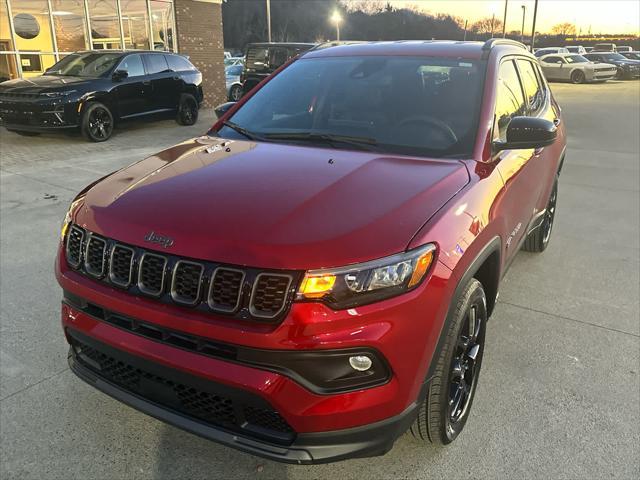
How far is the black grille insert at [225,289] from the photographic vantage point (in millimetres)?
1888

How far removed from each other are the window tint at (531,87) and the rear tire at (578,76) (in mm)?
30457

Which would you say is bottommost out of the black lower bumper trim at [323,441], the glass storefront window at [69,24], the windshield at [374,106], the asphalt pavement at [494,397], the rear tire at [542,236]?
the asphalt pavement at [494,397]

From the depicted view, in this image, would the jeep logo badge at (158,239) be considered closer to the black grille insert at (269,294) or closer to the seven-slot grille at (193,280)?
the seven-slot grille at (193,280)

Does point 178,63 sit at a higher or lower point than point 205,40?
lower

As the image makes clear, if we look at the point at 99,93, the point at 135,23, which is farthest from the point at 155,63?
the point at 135,23

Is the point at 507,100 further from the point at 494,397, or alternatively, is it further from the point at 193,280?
the point at 193,280

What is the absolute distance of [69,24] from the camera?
14.7m

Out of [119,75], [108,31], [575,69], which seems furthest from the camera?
[575,69]

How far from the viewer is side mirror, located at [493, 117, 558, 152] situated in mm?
2785

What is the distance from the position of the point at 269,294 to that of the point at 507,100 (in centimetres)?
219

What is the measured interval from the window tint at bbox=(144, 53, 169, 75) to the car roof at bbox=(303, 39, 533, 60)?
9259 millimetres

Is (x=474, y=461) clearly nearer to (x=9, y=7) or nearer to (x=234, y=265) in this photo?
(x=234, y=265)

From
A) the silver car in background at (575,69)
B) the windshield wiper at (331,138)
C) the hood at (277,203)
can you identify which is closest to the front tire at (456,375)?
the hood at (277,203)

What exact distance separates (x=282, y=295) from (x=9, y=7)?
1471 centimetres
